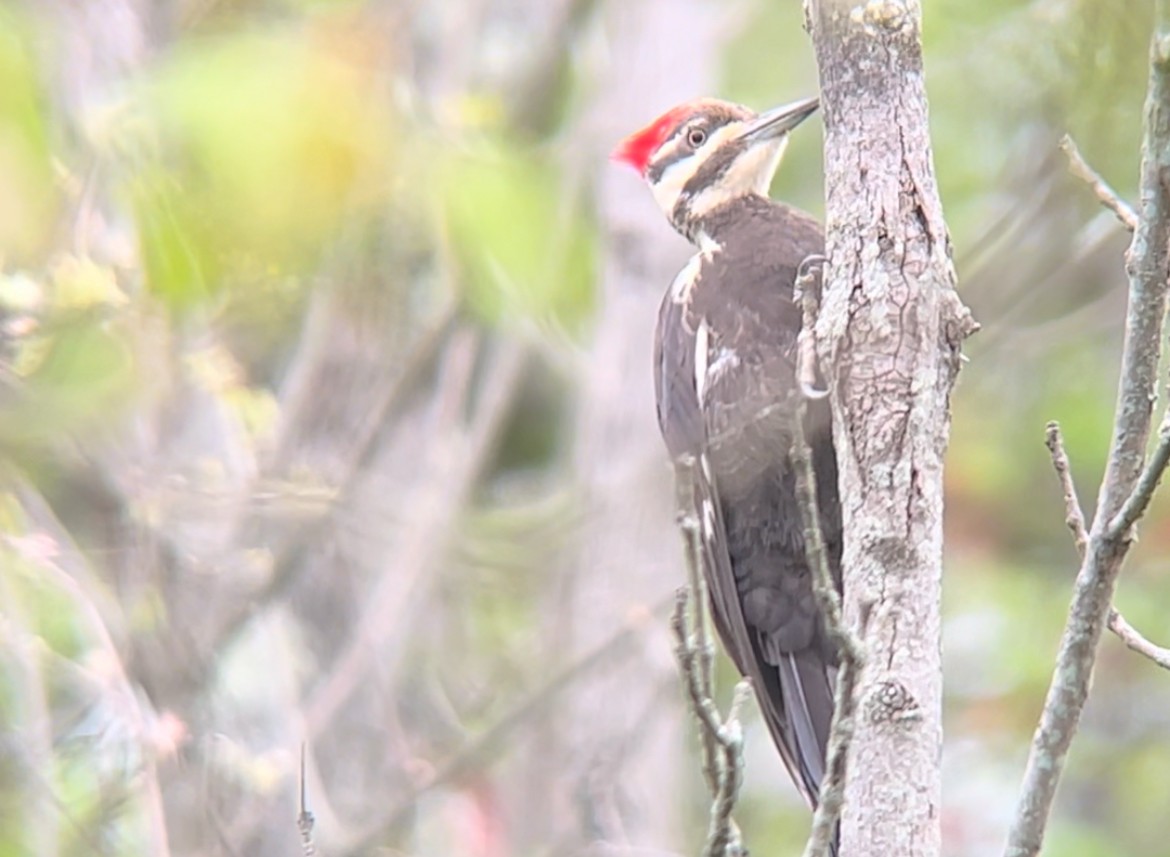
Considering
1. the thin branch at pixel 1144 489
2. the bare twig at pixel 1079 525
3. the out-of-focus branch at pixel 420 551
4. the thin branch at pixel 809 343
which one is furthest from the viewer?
the out-of-focus branch at pixel 420 551

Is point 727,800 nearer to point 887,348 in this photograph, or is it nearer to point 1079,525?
point 1079,525

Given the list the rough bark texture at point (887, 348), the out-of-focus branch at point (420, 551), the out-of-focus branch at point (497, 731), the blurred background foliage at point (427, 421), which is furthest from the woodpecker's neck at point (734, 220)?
Result: the rough bark texture at point (887, 348)

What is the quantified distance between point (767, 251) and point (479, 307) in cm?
61

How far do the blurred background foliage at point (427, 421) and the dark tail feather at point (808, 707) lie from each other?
374 mm

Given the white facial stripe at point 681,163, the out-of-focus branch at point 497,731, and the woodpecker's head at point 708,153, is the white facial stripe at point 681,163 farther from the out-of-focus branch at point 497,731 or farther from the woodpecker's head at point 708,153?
the out-of-focus branch at point 497,731

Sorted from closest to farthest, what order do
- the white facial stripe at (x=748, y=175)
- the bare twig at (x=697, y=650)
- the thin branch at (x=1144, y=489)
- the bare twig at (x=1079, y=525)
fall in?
the bare twig at (x=697, y=650) < the thin branch at (x=1144, y=489) < the bare twig at (x=1079, y=525) < the white facial stripe at (x=748, y=175)

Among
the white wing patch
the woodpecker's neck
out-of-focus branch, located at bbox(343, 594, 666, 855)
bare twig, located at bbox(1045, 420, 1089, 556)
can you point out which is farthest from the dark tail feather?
bare twig, located at bbox(1045, 420, 1089, 556)

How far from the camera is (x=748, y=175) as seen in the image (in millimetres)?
4090

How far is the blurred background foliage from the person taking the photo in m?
3.05

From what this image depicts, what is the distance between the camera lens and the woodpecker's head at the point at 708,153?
4.08 m

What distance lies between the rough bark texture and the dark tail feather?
1080 mm

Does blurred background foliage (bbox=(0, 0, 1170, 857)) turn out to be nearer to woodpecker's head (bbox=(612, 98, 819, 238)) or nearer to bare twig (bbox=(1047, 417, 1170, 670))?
woodpecker's head (bbox=(612, 98, 819, 238))

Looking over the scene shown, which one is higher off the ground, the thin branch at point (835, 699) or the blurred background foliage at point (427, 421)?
the blurred background foliage at point (427, 421)

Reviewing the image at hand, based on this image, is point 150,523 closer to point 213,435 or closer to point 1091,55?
point 213,435
